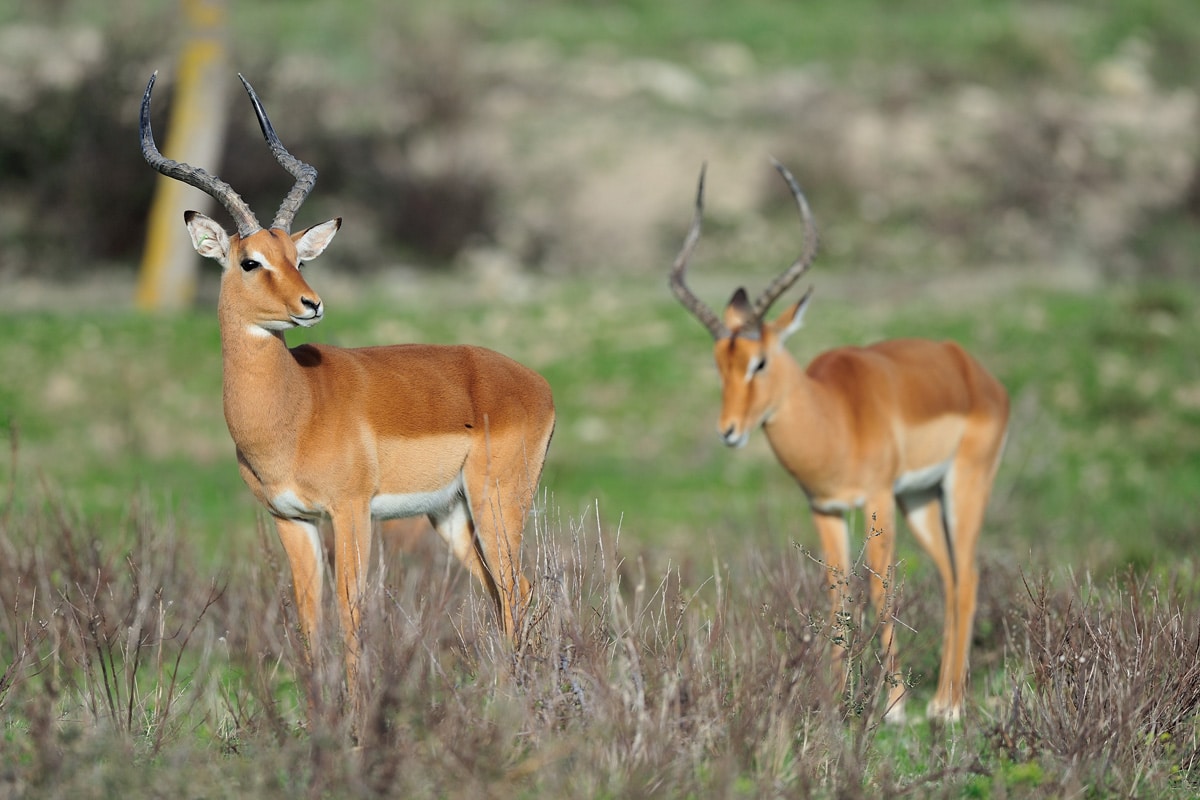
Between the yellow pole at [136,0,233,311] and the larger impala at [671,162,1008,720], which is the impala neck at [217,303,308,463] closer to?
the larger impala at [671,162,1008,720]

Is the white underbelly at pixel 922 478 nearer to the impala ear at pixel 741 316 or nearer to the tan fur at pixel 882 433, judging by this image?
the tan fur at pixel 882 433

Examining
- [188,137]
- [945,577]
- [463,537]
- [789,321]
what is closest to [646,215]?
[188,137]

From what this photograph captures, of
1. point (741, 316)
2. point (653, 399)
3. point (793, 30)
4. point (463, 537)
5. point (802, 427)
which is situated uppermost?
point (793, 30)

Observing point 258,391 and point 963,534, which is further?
point 963,534

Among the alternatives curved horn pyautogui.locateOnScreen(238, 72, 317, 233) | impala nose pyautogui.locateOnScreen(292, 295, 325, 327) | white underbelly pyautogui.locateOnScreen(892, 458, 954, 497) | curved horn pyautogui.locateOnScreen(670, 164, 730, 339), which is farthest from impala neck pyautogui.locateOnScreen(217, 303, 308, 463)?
white underbelly pyautogui.locateOnScreen(892, 458, 954, 497)

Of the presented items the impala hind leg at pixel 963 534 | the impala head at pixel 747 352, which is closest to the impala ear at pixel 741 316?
the impala head at pixel 747 352

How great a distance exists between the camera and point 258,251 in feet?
16.4

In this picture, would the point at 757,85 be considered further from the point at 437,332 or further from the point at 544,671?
the point at 544,671

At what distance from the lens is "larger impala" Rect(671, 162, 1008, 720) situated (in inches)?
273

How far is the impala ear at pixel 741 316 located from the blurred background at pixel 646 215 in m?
1.98

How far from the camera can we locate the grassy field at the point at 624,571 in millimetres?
4496

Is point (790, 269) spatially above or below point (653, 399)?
above

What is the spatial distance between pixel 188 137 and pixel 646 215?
32.3ft

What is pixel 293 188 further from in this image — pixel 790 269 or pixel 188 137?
pixel 188 137
